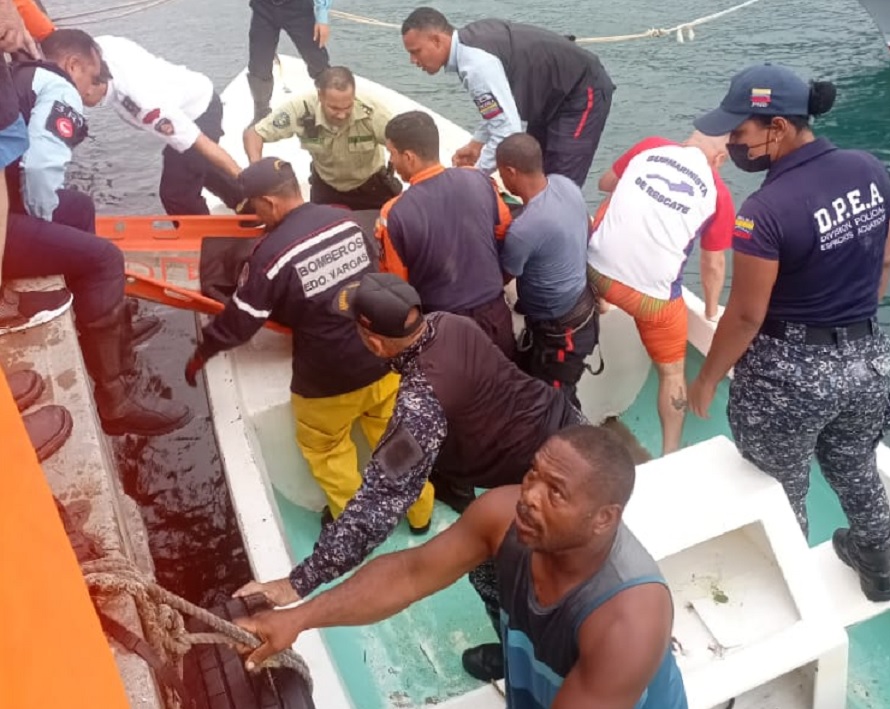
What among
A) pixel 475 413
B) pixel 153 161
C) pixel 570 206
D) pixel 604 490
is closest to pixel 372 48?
pixel 153 161

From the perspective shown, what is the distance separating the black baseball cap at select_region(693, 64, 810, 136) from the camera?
102 inches

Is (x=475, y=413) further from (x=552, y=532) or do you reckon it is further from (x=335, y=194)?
(x=335, y=194)

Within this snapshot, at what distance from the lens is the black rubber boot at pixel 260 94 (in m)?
6.21

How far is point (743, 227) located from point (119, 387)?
7.91 ft

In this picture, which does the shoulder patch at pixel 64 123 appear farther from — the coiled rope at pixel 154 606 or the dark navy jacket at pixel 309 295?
the coiled rope at pixel 154 606

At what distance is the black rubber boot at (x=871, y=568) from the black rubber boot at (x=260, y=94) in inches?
191

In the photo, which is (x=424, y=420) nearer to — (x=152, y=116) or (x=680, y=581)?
(x=680, y=581)

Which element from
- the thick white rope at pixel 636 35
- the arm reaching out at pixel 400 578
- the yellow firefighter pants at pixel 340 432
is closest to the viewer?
the arm reaching out at pixel 400 578

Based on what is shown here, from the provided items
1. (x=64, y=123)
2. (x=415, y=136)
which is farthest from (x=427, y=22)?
(x=64, y=123)

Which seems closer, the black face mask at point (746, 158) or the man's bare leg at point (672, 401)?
the black face mask at point (746, 158)

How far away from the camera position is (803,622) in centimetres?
260

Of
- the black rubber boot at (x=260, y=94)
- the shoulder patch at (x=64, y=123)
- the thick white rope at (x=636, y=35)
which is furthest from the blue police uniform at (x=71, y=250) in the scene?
the thick white rope at (x=636, y=35)

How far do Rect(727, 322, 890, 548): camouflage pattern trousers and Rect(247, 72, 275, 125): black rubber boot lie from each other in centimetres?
443

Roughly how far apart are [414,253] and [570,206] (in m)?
0.71
